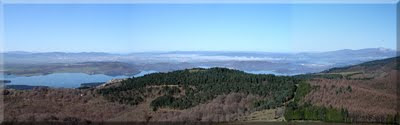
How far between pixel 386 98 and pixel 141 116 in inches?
516

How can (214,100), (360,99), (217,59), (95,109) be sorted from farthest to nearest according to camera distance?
(217,59) → (95,109) → (214,100) → (360,99)

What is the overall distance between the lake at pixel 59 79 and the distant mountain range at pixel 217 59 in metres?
1.46

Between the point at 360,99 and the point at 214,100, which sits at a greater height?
the point at 360,99

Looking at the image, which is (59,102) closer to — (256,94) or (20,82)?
(20,82)

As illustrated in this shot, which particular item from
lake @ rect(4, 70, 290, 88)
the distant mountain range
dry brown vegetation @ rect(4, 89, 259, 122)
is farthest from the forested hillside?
the distant mountain range

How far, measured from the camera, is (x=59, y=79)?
37.9 m

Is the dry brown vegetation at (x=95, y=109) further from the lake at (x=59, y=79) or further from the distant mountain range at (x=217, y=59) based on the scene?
the distant mountain range at (x=217, y=59)

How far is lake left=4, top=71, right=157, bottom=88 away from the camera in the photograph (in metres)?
31.9

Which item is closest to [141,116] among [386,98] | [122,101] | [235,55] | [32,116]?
[122,101]

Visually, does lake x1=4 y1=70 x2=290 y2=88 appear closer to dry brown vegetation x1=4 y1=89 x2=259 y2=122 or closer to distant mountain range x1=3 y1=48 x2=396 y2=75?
distant mountain range x1=3 y1=48 x2=396 y2=75

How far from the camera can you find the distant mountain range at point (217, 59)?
1619 inches

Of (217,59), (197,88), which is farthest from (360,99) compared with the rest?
(217,59)

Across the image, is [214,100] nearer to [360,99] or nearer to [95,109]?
[95,109]

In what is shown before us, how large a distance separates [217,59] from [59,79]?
784 inches
